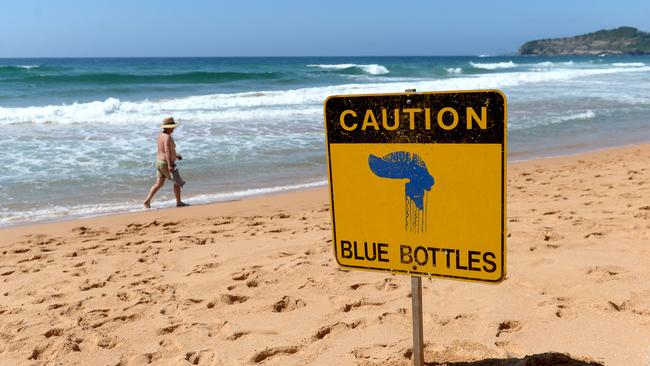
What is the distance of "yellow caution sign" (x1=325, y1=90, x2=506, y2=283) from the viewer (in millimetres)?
2135

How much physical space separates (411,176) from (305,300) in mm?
2110

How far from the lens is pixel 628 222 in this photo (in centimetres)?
555

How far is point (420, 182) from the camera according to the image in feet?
7.34

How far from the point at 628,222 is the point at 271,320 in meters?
3.56

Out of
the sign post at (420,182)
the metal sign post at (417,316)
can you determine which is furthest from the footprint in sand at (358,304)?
the sign post at (420,182)

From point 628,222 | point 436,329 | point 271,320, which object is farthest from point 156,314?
point 628,222

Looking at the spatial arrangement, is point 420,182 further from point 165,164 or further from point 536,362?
point 165,164

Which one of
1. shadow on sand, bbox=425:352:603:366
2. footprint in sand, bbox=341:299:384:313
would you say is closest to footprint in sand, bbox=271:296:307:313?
footprint in sand, bbox=341:299:384:313

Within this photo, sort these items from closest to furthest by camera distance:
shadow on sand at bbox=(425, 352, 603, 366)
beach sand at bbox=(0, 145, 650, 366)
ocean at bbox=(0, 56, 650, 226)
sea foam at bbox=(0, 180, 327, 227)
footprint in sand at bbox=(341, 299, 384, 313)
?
1. shadow on sand at bbox=(425, 352, 603, 366)
2. beach sand at bbox=(0, 145, 650, 366)
3. footprint in sand at bbox=(341, 299, 384, 313)
4. sea foam at bbox=(0, 180, 327, 227)
5. ocean at bbox=(0, 56, 650, 226)

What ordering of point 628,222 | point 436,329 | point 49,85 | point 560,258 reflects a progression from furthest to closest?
1. point 49,85
2. point 628,222
3. point 560,258
4. point 436,329

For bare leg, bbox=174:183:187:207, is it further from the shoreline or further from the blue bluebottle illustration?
the blue bluebottle illustration

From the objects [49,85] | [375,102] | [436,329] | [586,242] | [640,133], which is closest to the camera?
[375,102]

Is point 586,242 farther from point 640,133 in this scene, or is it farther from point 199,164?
point 640,133

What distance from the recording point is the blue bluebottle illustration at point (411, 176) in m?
2.23
